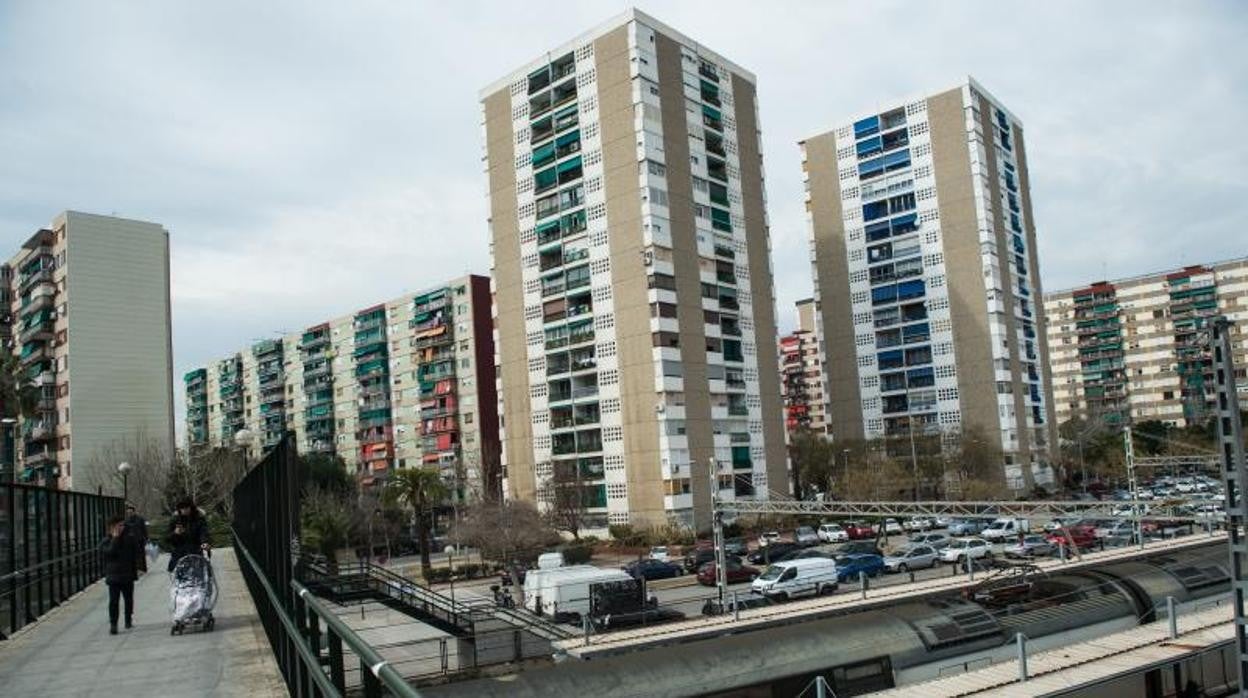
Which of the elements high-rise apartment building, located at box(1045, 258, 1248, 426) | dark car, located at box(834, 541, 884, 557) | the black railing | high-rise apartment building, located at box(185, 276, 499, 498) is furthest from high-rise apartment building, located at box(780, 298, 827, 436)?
the black railing

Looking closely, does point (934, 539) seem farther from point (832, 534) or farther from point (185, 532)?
point (185, 532)

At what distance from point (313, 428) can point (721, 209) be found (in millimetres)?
70765

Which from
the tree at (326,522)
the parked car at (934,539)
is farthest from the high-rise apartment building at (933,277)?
the tree at (326,522)

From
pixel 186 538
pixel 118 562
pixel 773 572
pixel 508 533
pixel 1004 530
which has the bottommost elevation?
pixel 1004 530

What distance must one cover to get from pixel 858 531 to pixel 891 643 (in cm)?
4359

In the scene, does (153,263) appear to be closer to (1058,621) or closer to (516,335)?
(516,335)

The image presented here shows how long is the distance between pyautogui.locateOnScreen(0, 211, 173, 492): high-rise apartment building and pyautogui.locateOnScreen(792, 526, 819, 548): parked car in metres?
49.8

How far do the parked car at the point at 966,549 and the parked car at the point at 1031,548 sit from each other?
114 cm

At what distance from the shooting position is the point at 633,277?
65125 mm

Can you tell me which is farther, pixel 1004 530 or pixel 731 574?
pixel 1004 530

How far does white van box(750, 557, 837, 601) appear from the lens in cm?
3756

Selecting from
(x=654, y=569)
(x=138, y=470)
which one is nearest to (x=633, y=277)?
(x=654, y=569)

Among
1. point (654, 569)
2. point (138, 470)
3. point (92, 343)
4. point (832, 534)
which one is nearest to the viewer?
point (654, 569)

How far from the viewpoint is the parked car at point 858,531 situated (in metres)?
64.8
